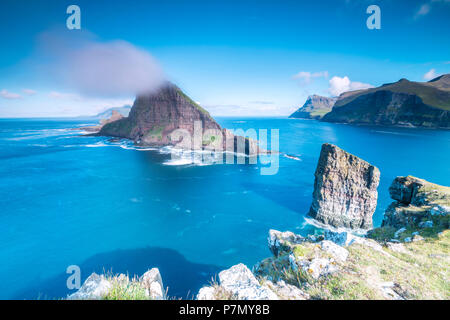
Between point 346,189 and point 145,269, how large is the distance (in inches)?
1307

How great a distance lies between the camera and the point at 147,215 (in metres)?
35.3

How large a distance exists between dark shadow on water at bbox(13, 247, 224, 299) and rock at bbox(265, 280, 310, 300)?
14818 millimetres

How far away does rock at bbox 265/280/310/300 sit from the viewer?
Answer: 718cm

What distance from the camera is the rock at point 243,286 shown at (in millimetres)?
6480

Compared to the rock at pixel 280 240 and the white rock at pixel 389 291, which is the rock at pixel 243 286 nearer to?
the white rock at pixel 389 291

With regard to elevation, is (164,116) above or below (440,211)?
above

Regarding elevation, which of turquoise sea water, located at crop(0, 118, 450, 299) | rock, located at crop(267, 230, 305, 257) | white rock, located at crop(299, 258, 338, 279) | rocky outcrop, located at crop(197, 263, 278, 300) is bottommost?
turquoise sea water, located at crop(0, 118, 450, 299)

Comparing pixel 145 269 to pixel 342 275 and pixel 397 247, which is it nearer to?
pixel 342 275

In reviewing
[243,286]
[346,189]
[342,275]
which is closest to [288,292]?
[243,286]

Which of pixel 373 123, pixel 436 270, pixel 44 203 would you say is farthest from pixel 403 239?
pixel 373 123

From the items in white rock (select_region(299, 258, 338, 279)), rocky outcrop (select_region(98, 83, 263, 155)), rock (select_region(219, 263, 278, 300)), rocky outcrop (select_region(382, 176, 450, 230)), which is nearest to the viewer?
rock (select_region(219, 263, 278, 300))

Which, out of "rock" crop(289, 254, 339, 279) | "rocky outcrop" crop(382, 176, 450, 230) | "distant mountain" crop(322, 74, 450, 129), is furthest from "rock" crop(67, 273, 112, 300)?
"distant mountain" crop(322, 74, 450, 129)

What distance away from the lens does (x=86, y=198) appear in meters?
41.6

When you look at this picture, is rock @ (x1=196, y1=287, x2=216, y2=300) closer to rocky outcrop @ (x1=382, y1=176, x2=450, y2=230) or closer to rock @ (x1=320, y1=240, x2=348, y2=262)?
rock @ (x1=320, y1=240, x2=348, y2=262)
